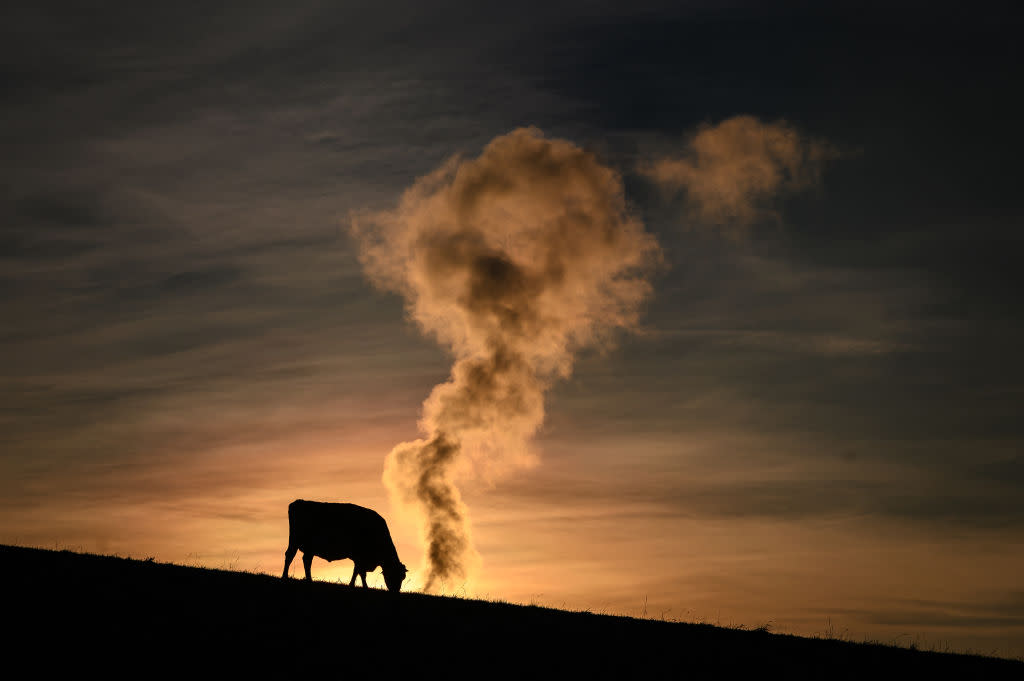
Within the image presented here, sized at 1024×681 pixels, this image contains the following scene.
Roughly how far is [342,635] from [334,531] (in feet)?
45.0

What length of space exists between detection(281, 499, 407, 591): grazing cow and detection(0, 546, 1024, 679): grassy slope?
557cm

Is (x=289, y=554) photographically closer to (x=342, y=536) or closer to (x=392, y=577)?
(x=342, y=536)

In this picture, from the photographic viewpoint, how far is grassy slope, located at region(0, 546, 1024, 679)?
18938mm

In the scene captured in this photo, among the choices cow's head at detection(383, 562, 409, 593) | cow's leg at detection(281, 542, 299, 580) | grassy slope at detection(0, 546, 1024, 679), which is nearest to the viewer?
grassy slope at detection(0, 546, 1024, 679)

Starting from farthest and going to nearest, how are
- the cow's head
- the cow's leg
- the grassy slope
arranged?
1. the cow's head
2. the cow's leg
3. the grassy slope

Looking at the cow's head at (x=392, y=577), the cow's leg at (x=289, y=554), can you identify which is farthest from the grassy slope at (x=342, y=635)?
the cow's head at (x=392, y=577)

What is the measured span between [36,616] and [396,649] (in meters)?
7.14

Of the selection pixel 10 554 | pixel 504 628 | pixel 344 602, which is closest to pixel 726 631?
pixel 504 628

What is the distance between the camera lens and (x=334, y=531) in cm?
3456

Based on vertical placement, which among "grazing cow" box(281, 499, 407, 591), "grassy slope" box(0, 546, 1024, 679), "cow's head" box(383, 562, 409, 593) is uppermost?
"grazing cow" box(281, 499, 407, 591)

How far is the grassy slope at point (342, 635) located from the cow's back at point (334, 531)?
5630 mm

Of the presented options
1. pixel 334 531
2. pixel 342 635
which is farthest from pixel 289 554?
pixel 342 635

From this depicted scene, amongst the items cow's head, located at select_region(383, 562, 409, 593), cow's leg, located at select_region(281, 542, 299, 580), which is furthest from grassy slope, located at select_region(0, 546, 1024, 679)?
cow's head, located at select_region(383, 562, 409, 593)

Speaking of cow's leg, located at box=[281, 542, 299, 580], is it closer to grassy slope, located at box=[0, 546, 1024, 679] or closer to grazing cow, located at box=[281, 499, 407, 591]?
grazing cow, located at box=[281, 499, 407, 591]
